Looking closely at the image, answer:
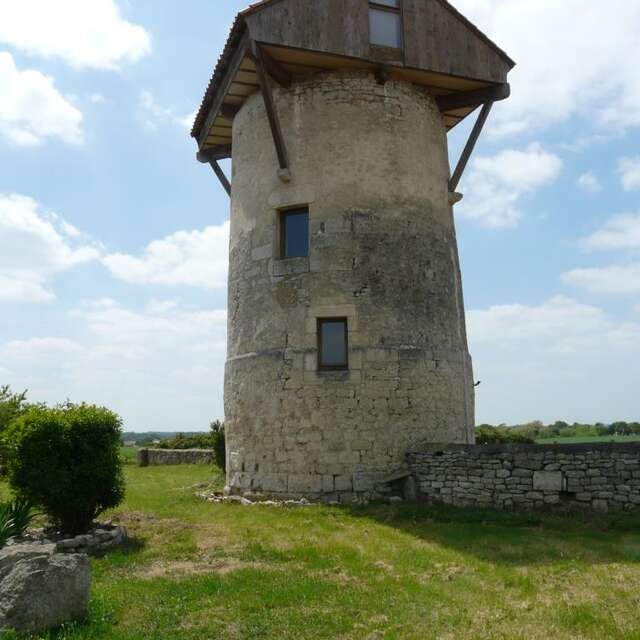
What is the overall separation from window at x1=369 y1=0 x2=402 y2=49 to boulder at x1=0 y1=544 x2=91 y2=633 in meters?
10.4

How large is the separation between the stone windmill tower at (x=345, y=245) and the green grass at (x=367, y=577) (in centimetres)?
147

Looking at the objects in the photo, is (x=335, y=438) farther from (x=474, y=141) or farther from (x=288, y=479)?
(x=474, y=141)

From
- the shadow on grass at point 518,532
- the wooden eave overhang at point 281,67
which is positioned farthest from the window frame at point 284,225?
the shadow on grass at point 518,532

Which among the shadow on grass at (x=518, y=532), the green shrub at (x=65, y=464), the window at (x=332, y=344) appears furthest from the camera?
the window at (x=332, y=344)

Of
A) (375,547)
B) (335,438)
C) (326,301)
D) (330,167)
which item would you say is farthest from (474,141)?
(375,547)

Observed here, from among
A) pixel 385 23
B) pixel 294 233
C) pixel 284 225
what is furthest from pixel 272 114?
pixel 385 23

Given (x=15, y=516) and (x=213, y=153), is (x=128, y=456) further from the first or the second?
(x=15, y=516)

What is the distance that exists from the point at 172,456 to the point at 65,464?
15672 mm

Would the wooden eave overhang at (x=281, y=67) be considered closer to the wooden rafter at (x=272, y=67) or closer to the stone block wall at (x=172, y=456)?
the wooden rafter at (x=272, y=67)

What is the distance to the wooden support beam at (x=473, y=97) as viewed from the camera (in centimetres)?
1263

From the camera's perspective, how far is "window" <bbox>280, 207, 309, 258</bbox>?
12.0 m

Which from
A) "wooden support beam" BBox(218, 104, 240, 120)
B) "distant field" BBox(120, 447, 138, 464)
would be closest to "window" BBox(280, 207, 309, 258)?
"wooden support beam" BBox(218, 104, 240, 120)

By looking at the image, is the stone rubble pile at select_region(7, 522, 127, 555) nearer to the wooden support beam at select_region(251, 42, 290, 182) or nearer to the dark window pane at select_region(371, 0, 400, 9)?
the wooden support beam at select_region(251, 42, 290, 182)

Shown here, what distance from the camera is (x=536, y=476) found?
32.1ft
